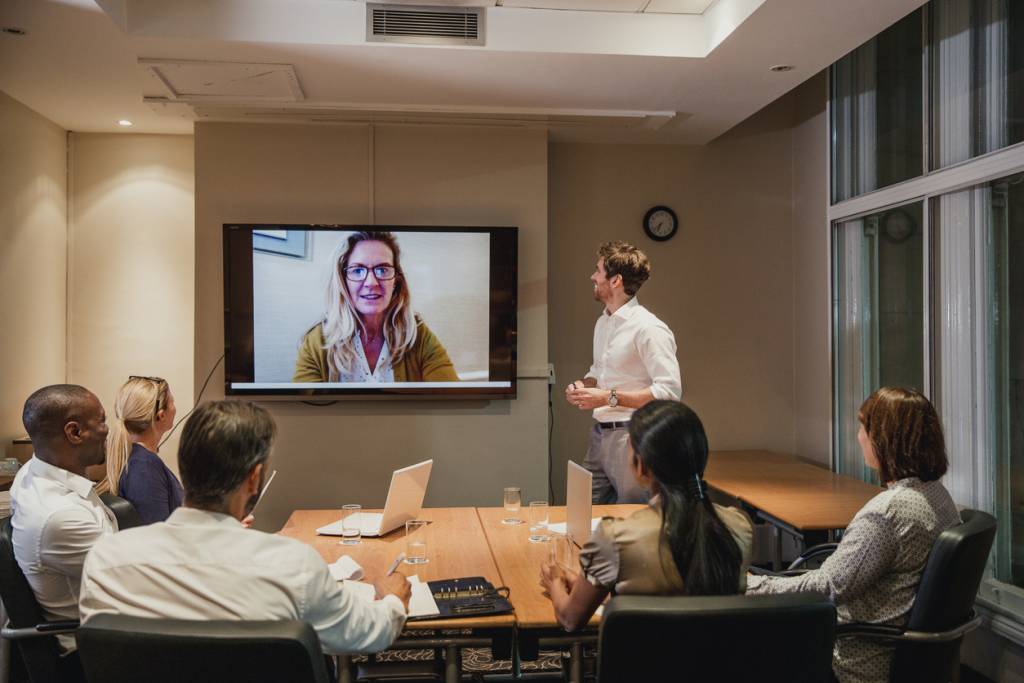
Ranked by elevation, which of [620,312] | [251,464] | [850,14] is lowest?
[251,464]

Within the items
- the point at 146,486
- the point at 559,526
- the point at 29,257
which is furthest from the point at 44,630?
the point at 29,257

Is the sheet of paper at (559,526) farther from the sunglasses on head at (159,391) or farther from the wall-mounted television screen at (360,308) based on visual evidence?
the wall-mounted television screen at (360,308)

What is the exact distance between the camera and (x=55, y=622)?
1990mm

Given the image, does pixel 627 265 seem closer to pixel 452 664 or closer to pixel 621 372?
pixel 621 372

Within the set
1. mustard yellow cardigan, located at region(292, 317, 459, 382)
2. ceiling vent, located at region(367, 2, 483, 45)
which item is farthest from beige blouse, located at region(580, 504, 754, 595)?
mustard yellow cardigan, located at region(292, 317, 459, 382)

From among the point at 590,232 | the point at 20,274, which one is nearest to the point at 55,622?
the point at 20,274

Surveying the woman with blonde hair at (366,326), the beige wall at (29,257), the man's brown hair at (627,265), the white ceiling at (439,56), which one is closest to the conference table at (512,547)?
the man's brown hair at (627,265)

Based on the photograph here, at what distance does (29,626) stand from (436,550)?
1133 millimetres

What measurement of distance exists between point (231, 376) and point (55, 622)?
8.01ft

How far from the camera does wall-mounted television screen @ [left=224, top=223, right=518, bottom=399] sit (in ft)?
14.2

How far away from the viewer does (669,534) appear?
164cm

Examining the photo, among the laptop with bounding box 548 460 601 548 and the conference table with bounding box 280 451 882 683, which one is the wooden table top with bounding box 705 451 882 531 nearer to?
the conference table with bounding box 280 451 882 683

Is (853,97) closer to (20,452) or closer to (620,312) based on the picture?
(620,312)

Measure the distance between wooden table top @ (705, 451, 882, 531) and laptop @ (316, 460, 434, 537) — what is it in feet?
5.02
